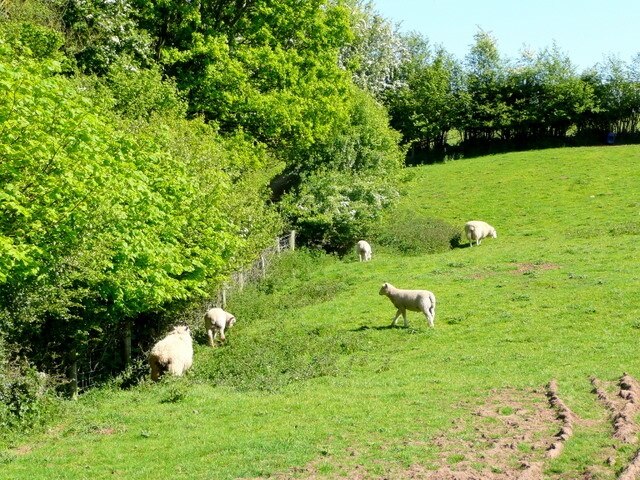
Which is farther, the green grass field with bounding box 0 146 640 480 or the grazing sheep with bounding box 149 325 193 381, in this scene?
the grazing sheep with bounding box 149 325 193 381

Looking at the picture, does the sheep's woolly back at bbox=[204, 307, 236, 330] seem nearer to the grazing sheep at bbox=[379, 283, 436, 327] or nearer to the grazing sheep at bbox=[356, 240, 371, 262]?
the grazing sheep at bbox=[379, 283, 436, 327]

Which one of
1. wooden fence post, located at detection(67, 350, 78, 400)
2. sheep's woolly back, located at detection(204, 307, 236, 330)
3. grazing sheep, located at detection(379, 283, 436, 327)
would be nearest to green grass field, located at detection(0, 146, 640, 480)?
grazing sheep, located at detection(379, 283, 436, 327)

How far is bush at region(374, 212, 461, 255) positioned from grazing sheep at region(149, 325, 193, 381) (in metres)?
24.5

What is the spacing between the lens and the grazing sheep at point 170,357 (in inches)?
973

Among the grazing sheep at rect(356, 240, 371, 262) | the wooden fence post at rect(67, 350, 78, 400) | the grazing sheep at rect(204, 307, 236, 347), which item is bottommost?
the wooden fence post at rect(67, 350, 78, 400)

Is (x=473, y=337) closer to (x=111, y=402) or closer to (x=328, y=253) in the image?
(x=111, y=402)

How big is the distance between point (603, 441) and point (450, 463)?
135 inches

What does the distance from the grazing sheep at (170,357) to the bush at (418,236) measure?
80.5ft

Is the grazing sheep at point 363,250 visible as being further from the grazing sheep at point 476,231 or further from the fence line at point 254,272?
the grazing sheep at point 476,231

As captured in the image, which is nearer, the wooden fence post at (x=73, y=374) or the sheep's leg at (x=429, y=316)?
the wooden fence post at (x=73, y=374)

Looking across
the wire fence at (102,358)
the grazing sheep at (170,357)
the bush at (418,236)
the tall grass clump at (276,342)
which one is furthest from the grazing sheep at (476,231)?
the grazing sheep at (170,357)

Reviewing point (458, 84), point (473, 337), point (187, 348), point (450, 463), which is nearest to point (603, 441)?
point (450, 463)

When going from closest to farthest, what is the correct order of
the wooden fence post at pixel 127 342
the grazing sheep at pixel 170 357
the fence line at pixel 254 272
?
the grazing sheep at pixel 170 357 < the wooden fence post at pixel 127 342 < the fence line at pixel 254 272

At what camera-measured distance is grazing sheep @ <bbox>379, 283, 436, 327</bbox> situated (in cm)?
2870
